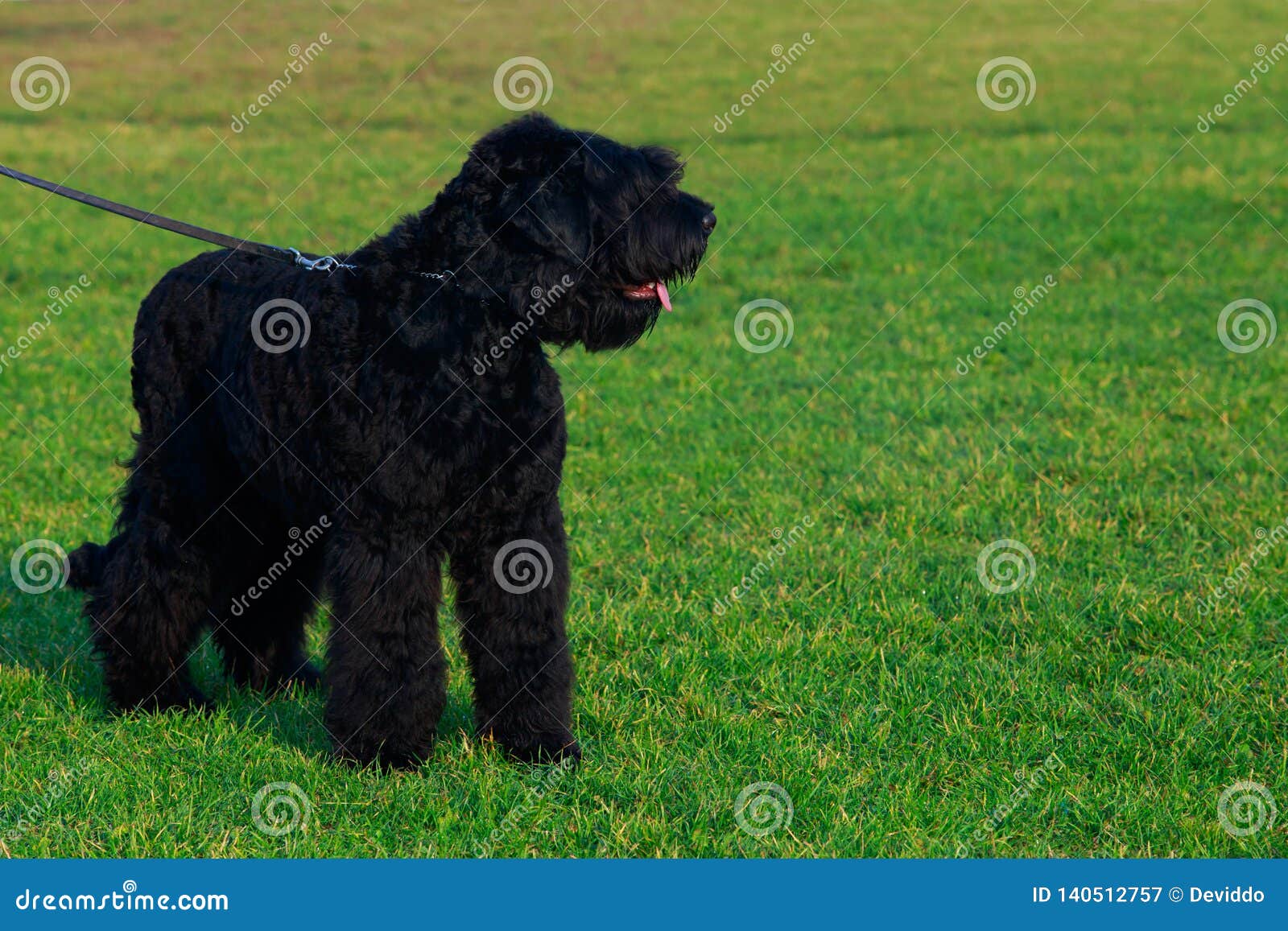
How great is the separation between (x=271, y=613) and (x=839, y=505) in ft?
11.1

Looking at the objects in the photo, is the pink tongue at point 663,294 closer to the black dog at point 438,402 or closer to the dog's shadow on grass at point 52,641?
the black dog at point 438,402

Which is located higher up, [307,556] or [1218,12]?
[1218,12]

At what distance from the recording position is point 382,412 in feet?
14.4

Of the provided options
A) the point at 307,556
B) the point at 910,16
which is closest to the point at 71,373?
the point at 307,556

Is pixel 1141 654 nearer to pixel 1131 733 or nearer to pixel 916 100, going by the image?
pixel 1131 733

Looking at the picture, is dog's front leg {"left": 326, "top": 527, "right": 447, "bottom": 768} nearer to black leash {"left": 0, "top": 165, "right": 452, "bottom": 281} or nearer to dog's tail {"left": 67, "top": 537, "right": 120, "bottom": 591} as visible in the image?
black leash {"left": 0, "top": 165, "right": 452, "bottom": 281}

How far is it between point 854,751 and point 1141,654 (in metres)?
1.54

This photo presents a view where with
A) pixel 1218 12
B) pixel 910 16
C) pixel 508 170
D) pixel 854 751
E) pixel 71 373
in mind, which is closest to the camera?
pixel 508 170

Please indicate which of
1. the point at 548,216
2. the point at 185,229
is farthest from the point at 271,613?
the point at 548,216

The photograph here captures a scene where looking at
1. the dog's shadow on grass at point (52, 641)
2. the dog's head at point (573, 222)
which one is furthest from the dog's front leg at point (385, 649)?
the dog's shadow on grass at point (52, 641)

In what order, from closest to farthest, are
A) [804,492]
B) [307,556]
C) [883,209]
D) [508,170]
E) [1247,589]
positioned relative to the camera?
[508,170] → [307,556] → [1247,589] → [804,492] → [883,209]

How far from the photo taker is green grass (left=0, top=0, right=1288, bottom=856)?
14.6 feet

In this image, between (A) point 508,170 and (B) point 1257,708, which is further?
(B) point 1257,708

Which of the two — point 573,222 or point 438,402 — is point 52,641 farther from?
point 573,222
